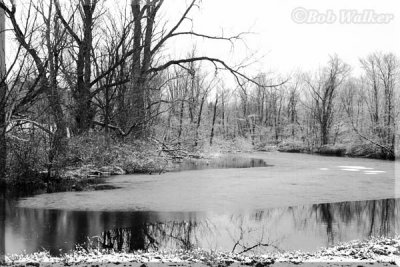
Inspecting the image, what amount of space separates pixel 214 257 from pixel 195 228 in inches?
95.9

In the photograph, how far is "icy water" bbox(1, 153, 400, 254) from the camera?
6.91m

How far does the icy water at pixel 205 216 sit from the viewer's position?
272 inches

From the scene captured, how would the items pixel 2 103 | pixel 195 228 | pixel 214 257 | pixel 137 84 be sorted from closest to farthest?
pixel 214 257
pixel 195 228
pixel 2 103
pixel 137 84

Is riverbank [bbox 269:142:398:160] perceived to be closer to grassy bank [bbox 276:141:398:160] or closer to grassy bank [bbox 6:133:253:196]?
grassy bank [bbox 276:141:398:160]

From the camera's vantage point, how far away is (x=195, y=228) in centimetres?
784

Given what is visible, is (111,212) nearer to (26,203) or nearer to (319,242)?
(26,203)

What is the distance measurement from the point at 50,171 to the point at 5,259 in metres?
8.67

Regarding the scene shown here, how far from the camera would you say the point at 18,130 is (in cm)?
1325

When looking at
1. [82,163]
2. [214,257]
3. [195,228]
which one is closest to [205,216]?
[195,228]

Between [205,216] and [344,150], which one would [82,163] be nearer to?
[205,216]

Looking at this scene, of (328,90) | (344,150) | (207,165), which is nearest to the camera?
(207,165)

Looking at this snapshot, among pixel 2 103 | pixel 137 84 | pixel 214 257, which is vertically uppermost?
pixel 137 84

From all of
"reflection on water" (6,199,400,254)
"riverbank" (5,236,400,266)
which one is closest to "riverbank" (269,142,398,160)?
"reflection on water" (6,199,400,254)

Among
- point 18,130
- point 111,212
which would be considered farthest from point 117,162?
point 111,212
